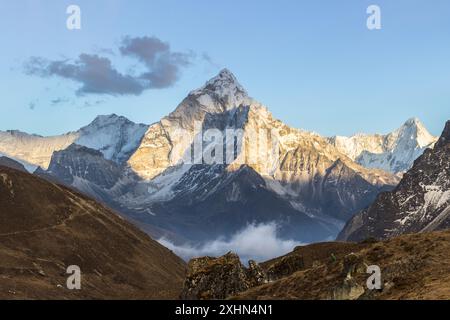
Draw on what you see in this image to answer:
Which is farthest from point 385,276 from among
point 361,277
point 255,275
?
point 255,275

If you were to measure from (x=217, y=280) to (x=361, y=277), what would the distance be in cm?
2353

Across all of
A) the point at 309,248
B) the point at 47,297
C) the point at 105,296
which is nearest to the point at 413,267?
the point at 309,248

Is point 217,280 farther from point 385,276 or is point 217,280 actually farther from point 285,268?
point 385,276

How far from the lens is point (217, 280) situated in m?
71.2

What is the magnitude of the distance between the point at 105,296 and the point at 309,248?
70.3 metres

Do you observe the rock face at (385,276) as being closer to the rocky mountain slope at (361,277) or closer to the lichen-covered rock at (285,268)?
the rocky mountain slope at (361,277)

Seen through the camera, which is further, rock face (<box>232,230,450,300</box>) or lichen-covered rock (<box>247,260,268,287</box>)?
lichen-covered rock (<box>247,260,268,287</box>)

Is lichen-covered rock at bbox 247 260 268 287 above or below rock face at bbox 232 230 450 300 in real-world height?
above

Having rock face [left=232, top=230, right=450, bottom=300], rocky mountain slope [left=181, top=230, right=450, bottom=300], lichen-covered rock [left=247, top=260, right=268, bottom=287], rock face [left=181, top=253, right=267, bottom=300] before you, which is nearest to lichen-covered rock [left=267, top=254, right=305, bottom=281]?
lichen-covered rock [left=247, top=260, right=268, bottom=287]

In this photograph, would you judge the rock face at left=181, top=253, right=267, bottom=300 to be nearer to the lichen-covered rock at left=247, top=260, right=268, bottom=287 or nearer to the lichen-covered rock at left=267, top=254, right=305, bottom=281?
the lichen-covered rock at left=247, top=260, right=268, bottom=287

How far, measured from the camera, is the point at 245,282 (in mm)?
71625

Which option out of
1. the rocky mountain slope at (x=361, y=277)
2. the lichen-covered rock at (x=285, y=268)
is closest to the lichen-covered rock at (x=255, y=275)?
the rocky mountain slope at (x=361, y=277)

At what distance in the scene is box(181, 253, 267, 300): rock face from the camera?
230ft
